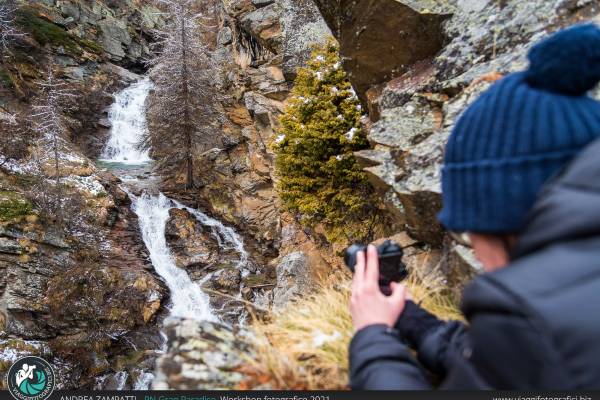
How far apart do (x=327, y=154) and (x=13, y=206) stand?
12562 millimetres

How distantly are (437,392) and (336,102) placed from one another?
8.56 meters

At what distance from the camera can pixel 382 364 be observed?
1562 millimetres

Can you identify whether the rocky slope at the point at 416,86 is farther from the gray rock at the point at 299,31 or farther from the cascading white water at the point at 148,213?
the gray rock at the point at 299,31

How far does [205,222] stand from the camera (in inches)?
691

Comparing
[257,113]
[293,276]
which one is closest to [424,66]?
[293,276]

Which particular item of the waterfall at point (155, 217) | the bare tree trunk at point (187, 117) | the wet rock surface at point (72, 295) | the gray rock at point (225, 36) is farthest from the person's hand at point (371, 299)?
the gray rock at point (225, 36)

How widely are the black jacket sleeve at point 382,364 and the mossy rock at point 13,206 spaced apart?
16.0 m

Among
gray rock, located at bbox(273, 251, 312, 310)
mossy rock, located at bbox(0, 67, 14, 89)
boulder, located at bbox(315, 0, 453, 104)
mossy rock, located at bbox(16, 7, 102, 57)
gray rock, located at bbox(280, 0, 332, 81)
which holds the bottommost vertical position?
gray rock, located at bbox(273, 251, 312, 310)

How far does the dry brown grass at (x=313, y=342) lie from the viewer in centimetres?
221

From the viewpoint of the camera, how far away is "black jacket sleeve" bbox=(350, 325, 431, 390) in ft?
4.88

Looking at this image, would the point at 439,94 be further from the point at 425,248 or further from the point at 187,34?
the point at 187,34

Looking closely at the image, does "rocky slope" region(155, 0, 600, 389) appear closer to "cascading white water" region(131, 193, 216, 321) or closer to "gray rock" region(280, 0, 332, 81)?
"cascading white water" region(131, 193, 216, 321)

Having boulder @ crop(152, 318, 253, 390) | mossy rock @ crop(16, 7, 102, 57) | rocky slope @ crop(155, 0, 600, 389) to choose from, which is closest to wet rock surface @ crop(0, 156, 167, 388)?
rocky slope @ crop(155, 0, 600, 389)

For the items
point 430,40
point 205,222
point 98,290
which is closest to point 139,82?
point 205,222
